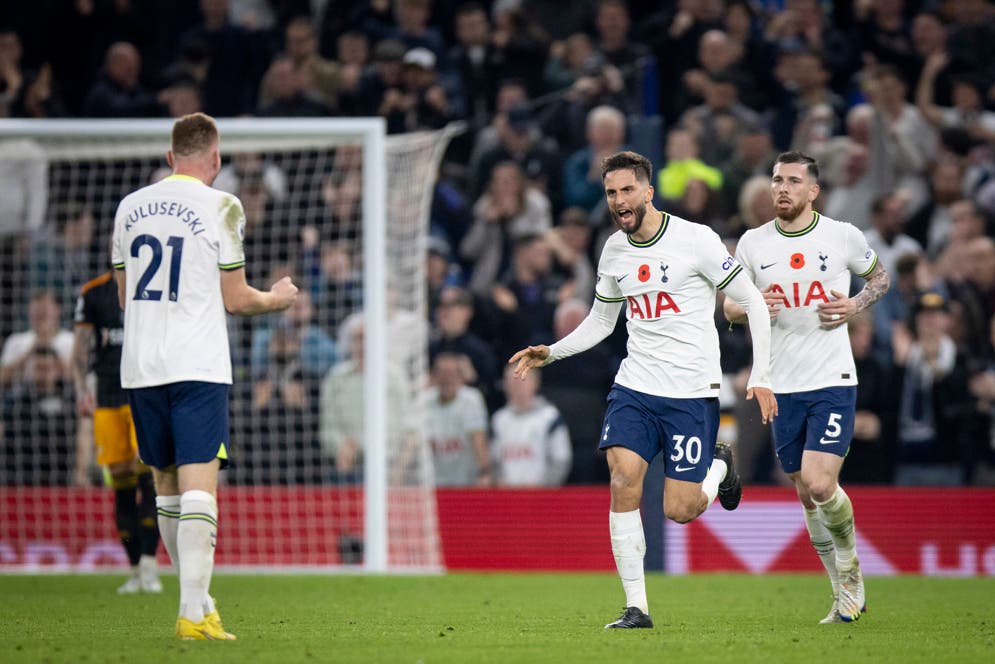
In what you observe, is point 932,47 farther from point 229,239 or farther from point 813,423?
point 229,239

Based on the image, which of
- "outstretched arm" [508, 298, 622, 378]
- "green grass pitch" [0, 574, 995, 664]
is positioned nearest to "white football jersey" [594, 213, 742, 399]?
"outstretched arm" [508, 298, 622, 378]

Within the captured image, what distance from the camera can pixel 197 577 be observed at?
7.07 m

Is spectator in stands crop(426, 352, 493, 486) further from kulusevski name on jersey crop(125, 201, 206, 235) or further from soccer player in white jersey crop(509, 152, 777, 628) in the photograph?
kulusevski name on jersey crop(125, 201, 206, 235)

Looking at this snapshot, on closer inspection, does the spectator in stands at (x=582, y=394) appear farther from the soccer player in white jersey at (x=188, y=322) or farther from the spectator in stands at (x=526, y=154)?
the soccer player in white jersey at (x=188, y=322)

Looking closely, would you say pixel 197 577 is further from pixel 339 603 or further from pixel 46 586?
pixel 46 586

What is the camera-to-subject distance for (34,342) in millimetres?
15227

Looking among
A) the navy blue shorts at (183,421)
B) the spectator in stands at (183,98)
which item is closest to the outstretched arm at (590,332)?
the navy blue shorts at (183,421)

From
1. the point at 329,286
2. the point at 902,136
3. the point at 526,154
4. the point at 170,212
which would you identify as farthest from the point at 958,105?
the point at 170,212

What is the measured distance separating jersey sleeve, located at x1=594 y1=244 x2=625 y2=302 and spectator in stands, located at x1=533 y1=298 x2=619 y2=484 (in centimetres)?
663

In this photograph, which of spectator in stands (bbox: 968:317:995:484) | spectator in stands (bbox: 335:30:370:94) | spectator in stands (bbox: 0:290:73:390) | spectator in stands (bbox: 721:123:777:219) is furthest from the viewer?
spectator in stands (bbox: 335:30:370:94)

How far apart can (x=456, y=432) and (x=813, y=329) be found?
679 centimetres

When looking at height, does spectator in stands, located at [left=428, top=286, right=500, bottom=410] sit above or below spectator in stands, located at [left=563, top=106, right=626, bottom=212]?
below

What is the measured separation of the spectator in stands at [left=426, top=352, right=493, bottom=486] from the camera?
15453mm

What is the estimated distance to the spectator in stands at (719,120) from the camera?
1664 cm
